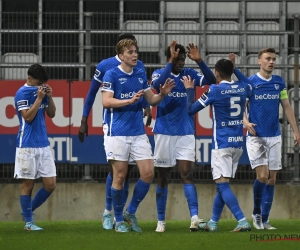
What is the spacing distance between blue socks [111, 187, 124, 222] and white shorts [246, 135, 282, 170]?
1.80 meters

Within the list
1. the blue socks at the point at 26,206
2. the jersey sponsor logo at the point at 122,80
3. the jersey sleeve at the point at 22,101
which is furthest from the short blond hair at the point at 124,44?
the blue socks at the point at 26,206

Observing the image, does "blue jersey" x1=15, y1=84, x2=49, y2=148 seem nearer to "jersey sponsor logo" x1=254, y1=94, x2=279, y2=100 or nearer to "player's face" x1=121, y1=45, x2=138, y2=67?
"player's face" x1=121, y1=45, x2=138, y2=67

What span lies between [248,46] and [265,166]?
500cm

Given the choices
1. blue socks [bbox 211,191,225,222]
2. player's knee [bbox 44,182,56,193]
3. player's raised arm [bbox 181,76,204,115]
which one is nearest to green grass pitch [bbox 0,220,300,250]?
blue socks [bbox 211,191,225,222]

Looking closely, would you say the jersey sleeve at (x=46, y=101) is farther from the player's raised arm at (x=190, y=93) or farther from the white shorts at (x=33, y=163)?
the player's raised arm at (x=190, y=93)

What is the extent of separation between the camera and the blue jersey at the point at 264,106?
1303 cm

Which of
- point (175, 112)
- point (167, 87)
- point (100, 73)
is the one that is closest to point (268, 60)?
point (175, 112)

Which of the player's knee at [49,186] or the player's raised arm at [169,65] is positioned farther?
the player's knee at [49,186]

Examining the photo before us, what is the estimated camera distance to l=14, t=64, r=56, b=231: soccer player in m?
12.9

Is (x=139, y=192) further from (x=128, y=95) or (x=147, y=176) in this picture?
(x=128, y=95)

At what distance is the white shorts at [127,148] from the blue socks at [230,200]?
93 centimetres

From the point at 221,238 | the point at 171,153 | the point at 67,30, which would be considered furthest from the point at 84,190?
the point at 221,238

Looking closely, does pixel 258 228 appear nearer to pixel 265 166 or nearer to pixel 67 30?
pixel 265 166

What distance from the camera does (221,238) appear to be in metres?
11.3
